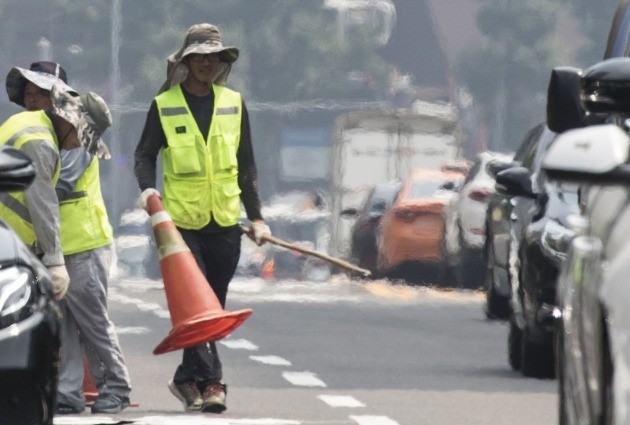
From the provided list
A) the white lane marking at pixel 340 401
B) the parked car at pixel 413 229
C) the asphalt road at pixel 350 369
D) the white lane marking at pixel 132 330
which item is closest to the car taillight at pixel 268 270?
the parked car at pixel 413 229

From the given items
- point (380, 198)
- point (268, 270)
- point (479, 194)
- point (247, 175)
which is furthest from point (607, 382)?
point (268, 270)

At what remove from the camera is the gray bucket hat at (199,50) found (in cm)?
1322

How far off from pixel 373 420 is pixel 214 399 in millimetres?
827

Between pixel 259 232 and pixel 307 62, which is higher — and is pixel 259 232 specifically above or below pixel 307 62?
above

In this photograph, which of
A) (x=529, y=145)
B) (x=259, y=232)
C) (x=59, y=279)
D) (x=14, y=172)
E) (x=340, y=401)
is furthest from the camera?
(x=529, y=145)

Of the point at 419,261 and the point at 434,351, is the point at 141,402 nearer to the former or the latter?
the point at 434,351

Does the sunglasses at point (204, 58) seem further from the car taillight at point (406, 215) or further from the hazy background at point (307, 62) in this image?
the hazy background at point (307, 62)

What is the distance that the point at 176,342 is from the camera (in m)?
12.6

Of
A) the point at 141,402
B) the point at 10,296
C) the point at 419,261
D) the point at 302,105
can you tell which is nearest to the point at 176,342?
the point at 141,402

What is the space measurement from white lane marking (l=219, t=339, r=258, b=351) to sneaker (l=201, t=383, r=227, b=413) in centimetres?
626

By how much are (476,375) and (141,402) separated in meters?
2.95

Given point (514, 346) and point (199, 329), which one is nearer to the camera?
point (199, 329)

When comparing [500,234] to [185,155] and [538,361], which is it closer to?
[538,361]

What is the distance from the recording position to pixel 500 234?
20.1 meters
